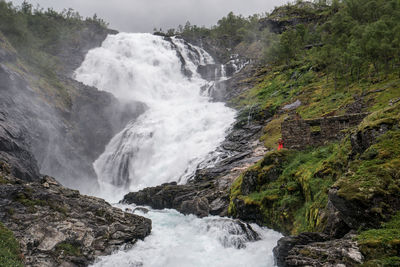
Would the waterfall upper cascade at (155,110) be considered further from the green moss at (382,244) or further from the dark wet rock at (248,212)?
the green moss at (382,244)

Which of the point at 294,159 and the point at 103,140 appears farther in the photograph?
the point at 103,140

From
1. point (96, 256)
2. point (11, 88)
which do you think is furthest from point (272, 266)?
point (11, 88)

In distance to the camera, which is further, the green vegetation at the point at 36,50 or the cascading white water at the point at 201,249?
the green vegetation at the point at 36,50

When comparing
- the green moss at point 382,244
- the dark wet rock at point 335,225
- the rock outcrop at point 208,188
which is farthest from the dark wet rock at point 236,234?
the green moss at point 382,244

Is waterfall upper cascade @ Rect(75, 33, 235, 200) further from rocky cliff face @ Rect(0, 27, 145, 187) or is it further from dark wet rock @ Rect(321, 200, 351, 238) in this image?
dark wet rock @ Rect(321, 200, 351, 238)

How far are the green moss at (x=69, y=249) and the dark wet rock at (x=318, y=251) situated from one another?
780cm

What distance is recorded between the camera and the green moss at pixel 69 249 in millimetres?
11211

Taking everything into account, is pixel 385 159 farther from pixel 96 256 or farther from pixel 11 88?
pixel 11 88

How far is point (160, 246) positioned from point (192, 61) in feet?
184

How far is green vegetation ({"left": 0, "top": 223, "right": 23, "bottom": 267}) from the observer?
8.80 metres

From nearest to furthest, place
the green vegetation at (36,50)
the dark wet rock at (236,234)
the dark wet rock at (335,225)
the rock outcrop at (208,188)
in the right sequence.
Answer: the dark wet rock at (335,225) < the dark wet rock at (236,234) < the rock outcrop at (208,188) < the green vegetation at (36,50)

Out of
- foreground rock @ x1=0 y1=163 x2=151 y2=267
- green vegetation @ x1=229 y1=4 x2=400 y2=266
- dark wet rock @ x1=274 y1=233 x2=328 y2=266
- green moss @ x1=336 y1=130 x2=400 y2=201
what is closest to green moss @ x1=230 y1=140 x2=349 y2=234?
green vegetation @ x1=229 y1=4 x2=400 y2=266

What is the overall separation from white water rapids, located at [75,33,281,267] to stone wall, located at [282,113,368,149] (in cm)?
528

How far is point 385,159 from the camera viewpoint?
24.4 feet
